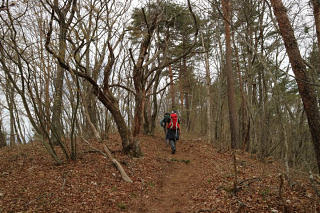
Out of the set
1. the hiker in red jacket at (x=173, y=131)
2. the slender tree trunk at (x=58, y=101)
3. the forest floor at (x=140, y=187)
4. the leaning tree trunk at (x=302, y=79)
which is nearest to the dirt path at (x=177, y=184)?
the forest floor at (x=140, y=187)

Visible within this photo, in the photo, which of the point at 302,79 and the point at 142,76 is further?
the point at 142,76

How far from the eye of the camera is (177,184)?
6559 mm

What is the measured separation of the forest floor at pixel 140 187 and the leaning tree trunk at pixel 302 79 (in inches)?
53.7

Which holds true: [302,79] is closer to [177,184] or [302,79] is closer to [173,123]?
[177,184]

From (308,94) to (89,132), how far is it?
1016 centimetres

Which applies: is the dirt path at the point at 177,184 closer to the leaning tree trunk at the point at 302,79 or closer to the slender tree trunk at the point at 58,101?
the leaning tree trunk at the point at 302,79

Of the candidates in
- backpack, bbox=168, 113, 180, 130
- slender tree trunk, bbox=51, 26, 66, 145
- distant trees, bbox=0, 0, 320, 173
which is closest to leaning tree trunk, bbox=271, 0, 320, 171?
distant trees, bbox=0, 0, 320, 173

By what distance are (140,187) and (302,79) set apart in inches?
193

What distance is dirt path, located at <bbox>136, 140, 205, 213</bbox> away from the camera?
5109 millimetres

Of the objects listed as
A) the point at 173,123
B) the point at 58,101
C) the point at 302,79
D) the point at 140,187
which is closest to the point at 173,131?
the point at 173,123

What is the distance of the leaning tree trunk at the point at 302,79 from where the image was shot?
410 cm

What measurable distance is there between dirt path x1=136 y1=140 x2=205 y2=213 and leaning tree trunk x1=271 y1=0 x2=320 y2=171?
10.5 ft

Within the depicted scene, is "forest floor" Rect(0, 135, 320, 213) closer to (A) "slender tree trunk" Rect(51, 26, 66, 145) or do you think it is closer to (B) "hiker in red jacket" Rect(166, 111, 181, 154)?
(A) "slender tree trunk" Rect(51, 26, 66, 145)

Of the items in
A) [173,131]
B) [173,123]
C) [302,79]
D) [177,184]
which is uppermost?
[302,79]
